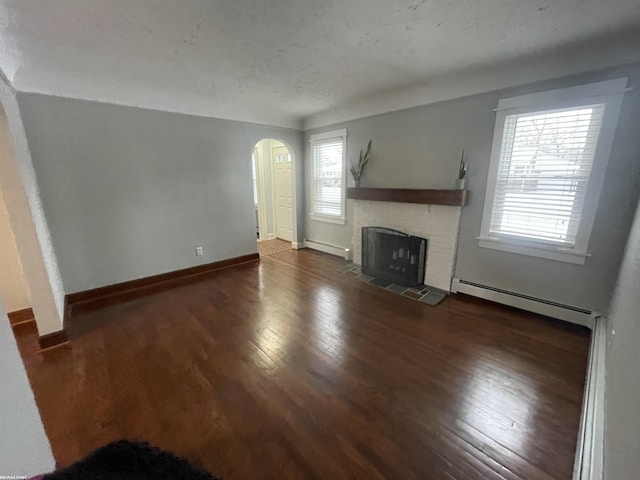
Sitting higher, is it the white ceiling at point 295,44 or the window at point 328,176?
the white ceiling at point 295,44

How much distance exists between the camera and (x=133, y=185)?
316cm

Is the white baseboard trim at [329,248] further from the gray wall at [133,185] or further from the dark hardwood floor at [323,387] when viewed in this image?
the dark hardwood floor at [323,387]

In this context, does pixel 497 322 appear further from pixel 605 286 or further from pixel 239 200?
pixel 239 200

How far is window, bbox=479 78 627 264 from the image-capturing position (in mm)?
2150

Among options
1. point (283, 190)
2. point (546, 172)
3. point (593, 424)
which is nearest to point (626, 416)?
point (593, 424)

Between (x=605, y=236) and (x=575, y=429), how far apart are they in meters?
1.66

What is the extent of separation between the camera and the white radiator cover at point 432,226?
3.08 m

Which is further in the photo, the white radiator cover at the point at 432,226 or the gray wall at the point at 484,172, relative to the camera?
the white radiator cover at the point at 432,226

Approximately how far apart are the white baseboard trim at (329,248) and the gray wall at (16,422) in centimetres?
379

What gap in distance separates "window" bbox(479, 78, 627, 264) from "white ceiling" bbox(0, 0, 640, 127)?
281mm

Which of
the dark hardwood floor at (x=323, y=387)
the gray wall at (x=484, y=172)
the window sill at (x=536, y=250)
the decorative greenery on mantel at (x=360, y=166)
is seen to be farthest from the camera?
the decorative greenery on mantel at (x=360, y=166)

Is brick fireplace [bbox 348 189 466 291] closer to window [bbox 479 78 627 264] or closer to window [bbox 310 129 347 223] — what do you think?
window [bbox 479 78 627 264]

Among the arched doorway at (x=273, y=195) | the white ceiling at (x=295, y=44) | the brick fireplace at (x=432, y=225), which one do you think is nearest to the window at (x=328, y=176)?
A: the arched doorway at (x=273, y=195)

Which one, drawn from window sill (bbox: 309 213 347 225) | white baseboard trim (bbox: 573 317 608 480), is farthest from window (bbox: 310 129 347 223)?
white baseboard trim (bbox: 573 317 608 480)
